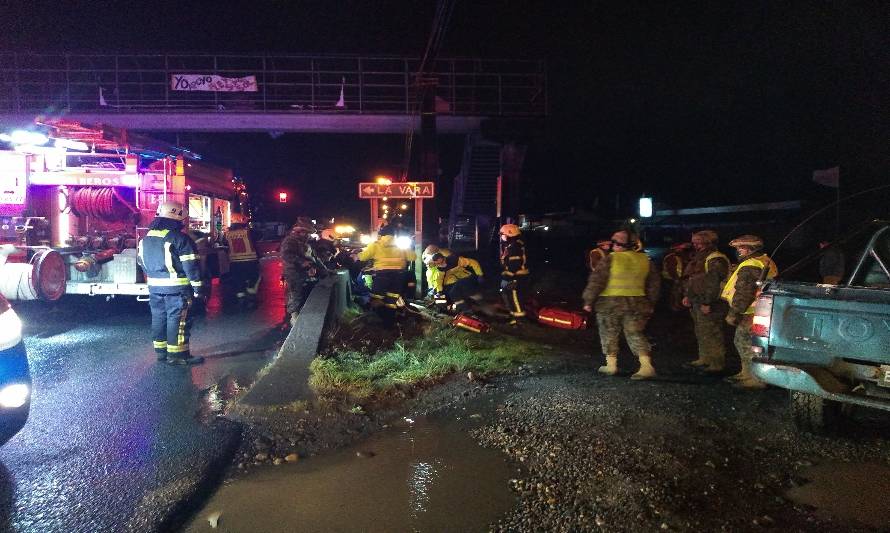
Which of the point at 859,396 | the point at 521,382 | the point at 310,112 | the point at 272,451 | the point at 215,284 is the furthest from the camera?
the point at 310,112

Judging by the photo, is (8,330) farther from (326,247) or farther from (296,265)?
(326,247)

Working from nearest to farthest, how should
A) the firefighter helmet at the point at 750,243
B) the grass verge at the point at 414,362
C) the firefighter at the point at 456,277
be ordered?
the grass verge at the point at 414,362
the firefighter helmet at the point at 750,243
the firefighter at the point at 456,277

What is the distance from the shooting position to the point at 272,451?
4371 millimetres

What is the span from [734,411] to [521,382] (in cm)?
200

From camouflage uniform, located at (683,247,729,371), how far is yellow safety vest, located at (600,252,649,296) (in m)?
0.81

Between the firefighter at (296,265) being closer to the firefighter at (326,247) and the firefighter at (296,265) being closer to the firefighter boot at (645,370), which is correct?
the firefighter at (326,247)

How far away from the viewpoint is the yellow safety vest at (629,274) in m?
6.25

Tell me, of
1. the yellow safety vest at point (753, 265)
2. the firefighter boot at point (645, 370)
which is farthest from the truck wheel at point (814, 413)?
the firefighter boot at point (645, 370)

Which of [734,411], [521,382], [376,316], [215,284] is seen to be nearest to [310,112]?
[215,284]

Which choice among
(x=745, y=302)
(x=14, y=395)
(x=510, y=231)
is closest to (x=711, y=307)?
(x=745, y=302)

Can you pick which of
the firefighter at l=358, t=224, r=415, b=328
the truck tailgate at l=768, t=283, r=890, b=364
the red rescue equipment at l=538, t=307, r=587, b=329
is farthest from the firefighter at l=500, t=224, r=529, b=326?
the truck tailgate at l=768, t=283, r=890, b=364

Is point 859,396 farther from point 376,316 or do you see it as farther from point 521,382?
point 376,316

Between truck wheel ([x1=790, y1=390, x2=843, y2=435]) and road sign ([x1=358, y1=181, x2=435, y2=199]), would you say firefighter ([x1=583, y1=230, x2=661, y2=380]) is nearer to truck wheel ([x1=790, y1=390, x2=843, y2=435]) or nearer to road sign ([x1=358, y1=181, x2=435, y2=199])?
truck wheel ([x1=790, y1=390, x2=843, y2=435])

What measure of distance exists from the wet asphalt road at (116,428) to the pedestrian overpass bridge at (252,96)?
9951mm
